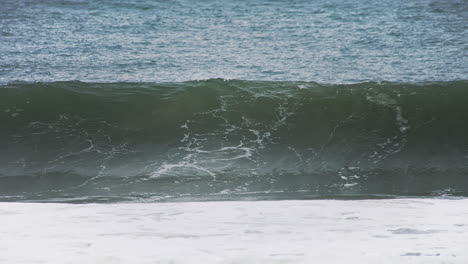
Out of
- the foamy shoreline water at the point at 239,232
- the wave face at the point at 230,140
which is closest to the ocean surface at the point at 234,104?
the wave face at the point at 230,140

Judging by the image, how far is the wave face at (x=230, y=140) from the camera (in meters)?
6.71

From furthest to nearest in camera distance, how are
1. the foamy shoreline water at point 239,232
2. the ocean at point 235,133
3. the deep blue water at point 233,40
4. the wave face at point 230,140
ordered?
the deep blue water at point 233,40, the wave face at point 230,140, the ocean at point 235,133, the foamy shoreline water at point 239,232

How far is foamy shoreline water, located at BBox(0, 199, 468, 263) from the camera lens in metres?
3.86

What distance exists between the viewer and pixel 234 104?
30.3 feet

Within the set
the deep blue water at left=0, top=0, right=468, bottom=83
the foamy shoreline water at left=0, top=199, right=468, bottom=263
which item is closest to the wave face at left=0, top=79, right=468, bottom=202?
the deep blue water at left=0, top=0, right=468, bottom=83

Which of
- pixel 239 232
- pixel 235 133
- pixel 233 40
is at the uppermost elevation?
pixel 239 232

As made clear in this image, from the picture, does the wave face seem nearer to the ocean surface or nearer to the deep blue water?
the ocean surface

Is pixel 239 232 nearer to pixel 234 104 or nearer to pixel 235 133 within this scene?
pixel 235 133

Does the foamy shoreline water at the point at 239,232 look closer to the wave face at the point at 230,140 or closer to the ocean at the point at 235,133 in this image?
the ocean at the point at 235,133

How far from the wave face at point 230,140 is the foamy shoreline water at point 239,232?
4.44 ft

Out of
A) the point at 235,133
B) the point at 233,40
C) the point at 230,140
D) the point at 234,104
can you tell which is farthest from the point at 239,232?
the point at 233,40

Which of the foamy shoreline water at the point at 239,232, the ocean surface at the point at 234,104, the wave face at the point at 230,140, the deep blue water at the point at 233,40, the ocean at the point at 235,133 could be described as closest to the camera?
the foamy shoreline water at the point at 239,232

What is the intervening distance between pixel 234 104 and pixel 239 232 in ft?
16.4

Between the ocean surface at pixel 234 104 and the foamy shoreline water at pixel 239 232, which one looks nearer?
the foamy shoreline water at pixel 239 232
